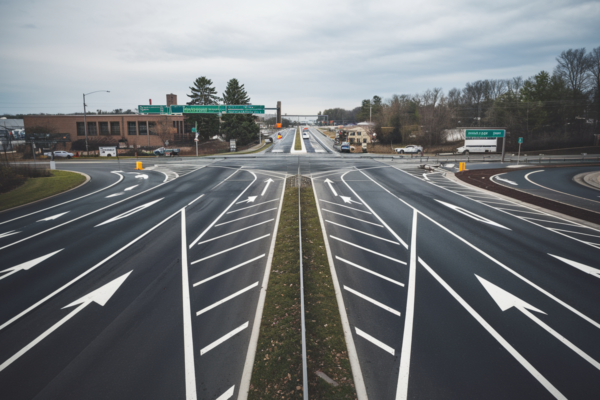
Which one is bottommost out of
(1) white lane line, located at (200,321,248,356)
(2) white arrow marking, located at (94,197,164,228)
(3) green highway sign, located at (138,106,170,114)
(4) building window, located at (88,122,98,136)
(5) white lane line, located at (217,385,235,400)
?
(5) white lane line, located at (217,385,235,400)

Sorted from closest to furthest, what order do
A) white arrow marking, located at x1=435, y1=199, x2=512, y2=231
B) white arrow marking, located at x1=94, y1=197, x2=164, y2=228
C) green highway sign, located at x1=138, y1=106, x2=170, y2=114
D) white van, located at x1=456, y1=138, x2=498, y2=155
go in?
white arrow marking, located at x1=435, y1=199, x2=512, y2=231 → white arrow marking, located at x1=94, y1=197, x2=164, y2=228 → green highway sign, located at x1=138, y1=106, x2=170, y2=114 → white van, located at x1=456, y1=138, x2=498, y2=155

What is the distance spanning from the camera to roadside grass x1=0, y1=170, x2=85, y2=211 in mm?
20105

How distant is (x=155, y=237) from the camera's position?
43.8ft

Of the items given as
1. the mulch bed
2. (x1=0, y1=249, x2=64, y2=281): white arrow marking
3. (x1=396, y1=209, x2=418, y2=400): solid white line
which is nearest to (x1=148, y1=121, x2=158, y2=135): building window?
the mulch bed

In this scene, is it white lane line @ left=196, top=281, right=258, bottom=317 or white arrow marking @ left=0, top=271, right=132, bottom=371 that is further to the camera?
white lane line @ left=196, top=281, right=258, bottom=317

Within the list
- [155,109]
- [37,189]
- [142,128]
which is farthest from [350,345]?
[142,128]

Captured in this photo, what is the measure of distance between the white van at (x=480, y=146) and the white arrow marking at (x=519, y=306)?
56072mm

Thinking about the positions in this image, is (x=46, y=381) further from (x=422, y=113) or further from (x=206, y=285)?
(x=422, y=113)

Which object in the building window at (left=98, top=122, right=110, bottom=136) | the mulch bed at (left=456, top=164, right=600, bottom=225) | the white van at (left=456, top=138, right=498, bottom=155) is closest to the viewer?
the mulch bed at (left=456, top=164, right=600, bottom=225)

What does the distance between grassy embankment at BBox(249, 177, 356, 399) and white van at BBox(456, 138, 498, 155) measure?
56.3 m

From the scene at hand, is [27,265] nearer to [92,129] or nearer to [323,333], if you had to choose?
[323,333]

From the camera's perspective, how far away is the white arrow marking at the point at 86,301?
6370 millimetres

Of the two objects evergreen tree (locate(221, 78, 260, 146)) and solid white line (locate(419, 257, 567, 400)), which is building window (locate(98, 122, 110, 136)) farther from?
solid white line (locate(419, 257, 567, 400))

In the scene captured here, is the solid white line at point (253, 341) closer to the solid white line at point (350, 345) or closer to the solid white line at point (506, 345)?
the solid white line at point (350, 345)
